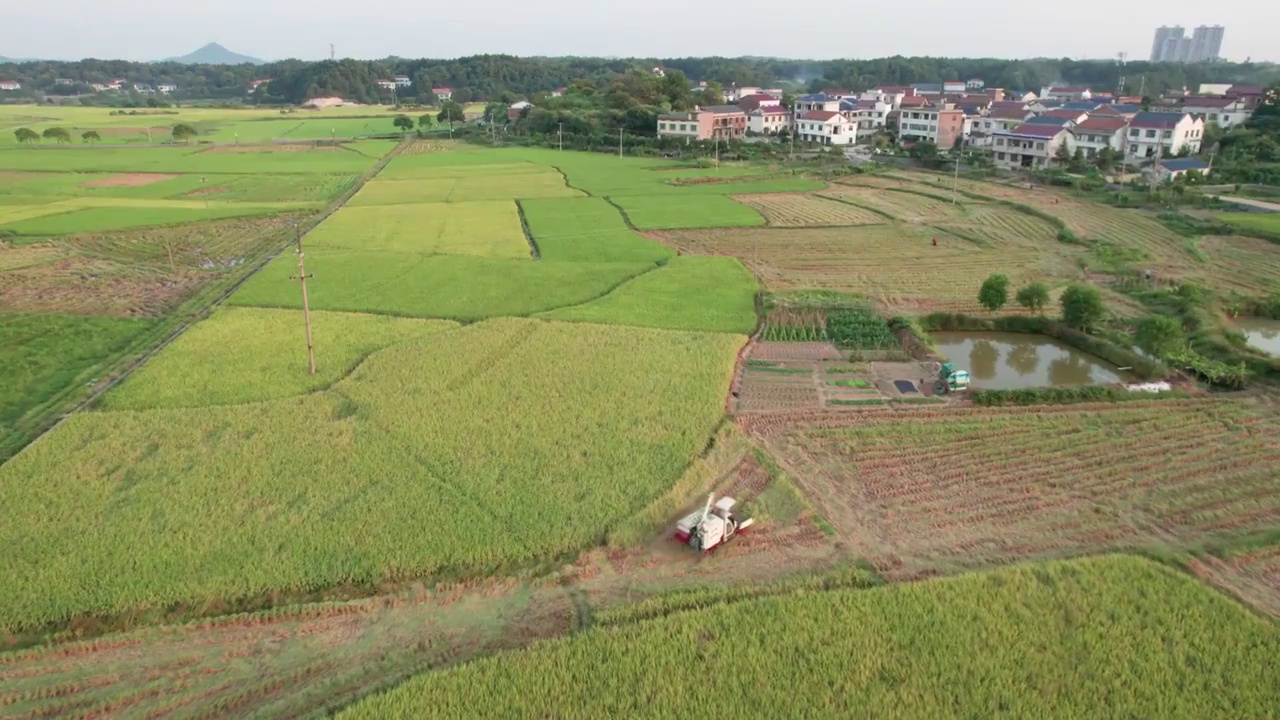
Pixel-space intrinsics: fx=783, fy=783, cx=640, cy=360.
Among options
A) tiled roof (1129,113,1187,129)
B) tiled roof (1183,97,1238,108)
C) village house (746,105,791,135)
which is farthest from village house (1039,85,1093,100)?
tiled roof (1129,113,1187,129)

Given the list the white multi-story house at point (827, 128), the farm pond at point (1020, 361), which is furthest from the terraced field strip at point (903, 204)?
the white multi-story house at point (827, 128)

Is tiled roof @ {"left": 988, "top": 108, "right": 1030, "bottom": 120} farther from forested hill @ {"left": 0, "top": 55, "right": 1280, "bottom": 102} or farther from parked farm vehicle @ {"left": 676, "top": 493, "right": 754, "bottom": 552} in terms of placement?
parked farm vehicle @ {"left": 676, "top": 493, "right": 754, "bottom": 552}

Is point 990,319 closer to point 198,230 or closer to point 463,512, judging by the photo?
point 463,512

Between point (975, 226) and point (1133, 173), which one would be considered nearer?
point (975, 226)

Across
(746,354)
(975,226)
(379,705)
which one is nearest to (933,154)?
(975,226)

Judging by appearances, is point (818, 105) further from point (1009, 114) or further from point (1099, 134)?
point (1099, 134)

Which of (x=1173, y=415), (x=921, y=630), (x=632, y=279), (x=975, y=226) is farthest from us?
(x=975, y=226)
